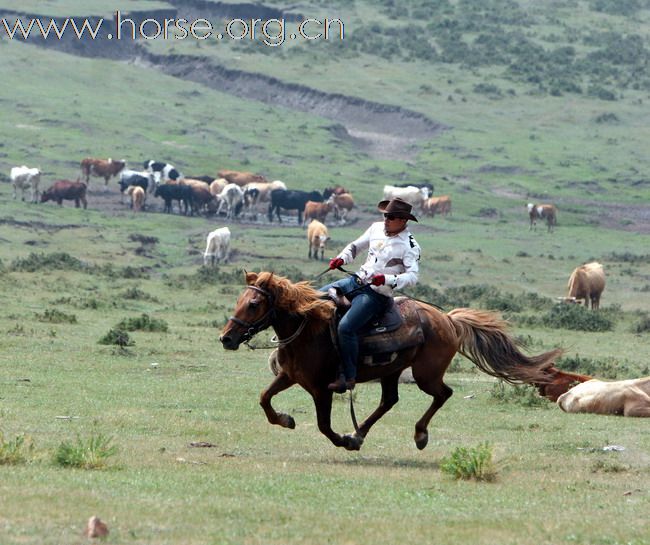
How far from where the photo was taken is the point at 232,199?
53.4m

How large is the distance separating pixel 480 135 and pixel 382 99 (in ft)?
27.0

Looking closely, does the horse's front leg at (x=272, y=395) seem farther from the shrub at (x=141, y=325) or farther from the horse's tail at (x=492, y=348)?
the shrub at (x=141, y=325)

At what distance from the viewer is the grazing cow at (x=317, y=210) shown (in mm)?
50562

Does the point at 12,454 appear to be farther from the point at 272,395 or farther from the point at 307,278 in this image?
the point at 307,278

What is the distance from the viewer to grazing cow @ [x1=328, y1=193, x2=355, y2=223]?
5219 centimetres

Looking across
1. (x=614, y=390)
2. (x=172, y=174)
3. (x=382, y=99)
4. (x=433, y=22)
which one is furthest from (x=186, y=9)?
(x=614, y=390)

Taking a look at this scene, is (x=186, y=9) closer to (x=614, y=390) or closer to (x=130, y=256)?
(x=130, y=256)

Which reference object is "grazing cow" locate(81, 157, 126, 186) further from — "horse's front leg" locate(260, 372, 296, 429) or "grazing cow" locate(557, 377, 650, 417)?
"horse's front leg" locate(260, 372, 296, 429)

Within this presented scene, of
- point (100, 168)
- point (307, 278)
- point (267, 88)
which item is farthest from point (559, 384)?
point (267, 88)

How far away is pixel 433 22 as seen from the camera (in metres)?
93.6

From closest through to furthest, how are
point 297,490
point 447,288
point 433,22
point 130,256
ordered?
point 297,490
point 447,288
point 130,256
point 433,22

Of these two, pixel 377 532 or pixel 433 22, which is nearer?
pixel 377 532

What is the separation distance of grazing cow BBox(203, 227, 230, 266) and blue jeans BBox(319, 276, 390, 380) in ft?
92.5

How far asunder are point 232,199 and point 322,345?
4205 centimetres
